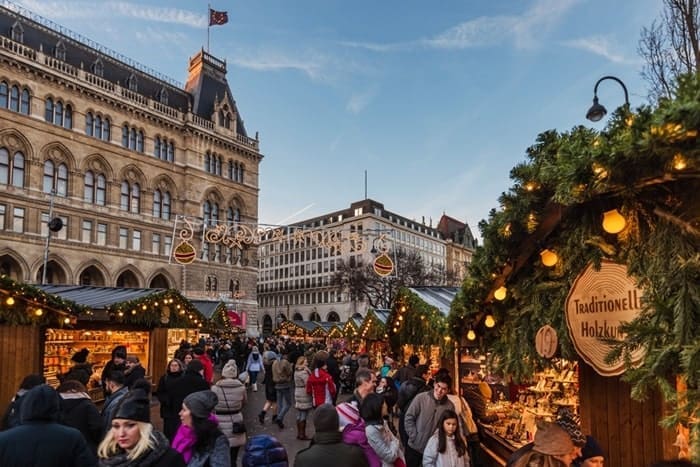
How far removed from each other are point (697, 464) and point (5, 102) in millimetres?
33096

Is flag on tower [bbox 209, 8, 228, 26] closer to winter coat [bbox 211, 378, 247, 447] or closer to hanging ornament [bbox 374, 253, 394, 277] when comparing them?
hanging ornament [bbox 374, 253, 394, 277]

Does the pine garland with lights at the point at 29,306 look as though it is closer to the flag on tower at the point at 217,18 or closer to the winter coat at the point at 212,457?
the winter coat at the point at 212,457

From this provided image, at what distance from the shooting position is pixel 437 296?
453 inches

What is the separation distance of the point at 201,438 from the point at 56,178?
31.3 m

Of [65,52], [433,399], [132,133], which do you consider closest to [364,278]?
[132,133]

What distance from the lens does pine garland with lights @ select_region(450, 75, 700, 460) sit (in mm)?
2697

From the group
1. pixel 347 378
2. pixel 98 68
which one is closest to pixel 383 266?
pixel 347 378

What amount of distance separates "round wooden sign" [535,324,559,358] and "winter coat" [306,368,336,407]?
5.60 metres

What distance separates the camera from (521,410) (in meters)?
7.13

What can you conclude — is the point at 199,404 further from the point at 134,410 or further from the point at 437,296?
the point at 437,296

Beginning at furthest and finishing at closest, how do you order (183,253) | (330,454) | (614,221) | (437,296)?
(183,253), (437,296), (614,221), (330,454)

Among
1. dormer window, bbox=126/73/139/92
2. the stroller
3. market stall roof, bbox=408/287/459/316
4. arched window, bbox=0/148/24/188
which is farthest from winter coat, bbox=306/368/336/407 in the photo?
dormer window, bbox=126/73/139/92

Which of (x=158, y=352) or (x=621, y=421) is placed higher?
(x=621, y=421)

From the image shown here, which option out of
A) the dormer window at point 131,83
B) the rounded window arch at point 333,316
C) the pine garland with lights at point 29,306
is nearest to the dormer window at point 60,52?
the dormer window at point 131,83
